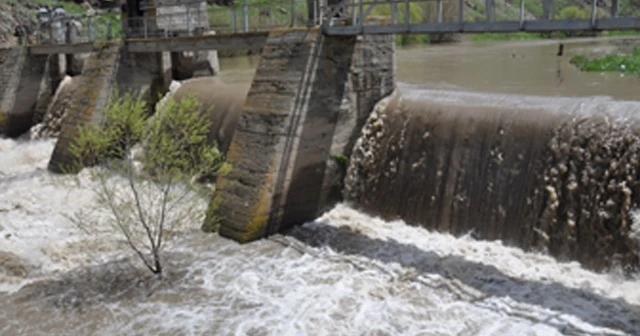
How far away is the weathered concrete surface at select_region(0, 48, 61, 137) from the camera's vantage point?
21891mm

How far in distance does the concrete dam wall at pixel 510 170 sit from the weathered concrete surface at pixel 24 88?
14.5 m

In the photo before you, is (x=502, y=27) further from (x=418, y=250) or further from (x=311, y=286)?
(x=311, y=286)

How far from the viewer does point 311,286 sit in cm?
939

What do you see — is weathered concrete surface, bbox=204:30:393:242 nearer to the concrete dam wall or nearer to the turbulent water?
the turbulent water

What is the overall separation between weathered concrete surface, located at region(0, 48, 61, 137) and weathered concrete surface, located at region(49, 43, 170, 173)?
15.1 feet

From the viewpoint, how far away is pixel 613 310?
27.1ft

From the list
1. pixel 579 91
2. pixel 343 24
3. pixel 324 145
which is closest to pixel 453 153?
Answer: pixel 324 145

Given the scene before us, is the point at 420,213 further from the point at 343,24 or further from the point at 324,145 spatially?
the point at 343,24

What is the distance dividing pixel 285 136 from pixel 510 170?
165 inches

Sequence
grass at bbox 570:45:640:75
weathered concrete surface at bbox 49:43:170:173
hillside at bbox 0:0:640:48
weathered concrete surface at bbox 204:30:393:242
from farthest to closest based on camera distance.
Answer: hillside at bbox 0:0:640:48 < grass at bbox 570:45:640:75 < weathered concrete surface at bbox 49:43:170:173 < weathered concrete surface at bbox 204:30:393:242

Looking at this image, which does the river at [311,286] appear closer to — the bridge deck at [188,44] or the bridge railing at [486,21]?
the bridge railing at [486,21]

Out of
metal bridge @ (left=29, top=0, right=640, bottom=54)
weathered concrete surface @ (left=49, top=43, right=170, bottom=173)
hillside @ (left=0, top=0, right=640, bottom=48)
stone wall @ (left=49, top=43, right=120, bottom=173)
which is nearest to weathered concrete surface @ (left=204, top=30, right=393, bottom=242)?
metal bridge @ (left=29, top=0, right=640, bottom=54)

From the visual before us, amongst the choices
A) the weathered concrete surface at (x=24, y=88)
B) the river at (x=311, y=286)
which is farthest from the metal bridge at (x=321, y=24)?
the river at (x=311, y=286)

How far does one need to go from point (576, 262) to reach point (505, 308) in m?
1.98
